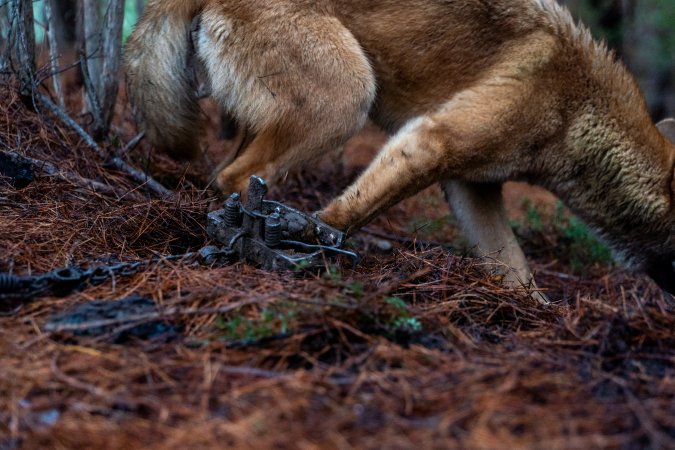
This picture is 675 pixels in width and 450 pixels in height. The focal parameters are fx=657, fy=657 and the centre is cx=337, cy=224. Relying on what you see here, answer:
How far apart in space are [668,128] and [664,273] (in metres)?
0.96

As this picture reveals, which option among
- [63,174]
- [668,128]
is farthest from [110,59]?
[668,128]

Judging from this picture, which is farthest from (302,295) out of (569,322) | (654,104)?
(654,104)

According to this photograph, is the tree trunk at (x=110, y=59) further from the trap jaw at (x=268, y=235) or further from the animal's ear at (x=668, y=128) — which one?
the animal's ear at (x=668, y=128)

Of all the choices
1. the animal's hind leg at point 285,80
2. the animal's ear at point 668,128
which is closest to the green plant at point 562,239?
the animal's ear at point 668,128

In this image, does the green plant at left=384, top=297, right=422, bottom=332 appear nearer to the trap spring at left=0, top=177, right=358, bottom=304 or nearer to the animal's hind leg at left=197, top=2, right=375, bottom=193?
the trap spring at left=0, top=177, right=358, bottom=304

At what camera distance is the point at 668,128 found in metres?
4.30

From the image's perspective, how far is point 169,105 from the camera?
12.9 feet

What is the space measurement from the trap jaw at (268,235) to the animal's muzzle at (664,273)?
2236 mm

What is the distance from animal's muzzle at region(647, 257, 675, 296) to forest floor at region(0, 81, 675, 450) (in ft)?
4.59

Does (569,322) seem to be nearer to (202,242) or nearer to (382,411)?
(382,411)

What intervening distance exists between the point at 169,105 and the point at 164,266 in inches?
53.7

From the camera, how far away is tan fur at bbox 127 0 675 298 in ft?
11.9

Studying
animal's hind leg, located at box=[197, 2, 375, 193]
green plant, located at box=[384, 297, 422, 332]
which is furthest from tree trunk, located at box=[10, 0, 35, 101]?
green plant, located at box=[384, 297, 422, 332]

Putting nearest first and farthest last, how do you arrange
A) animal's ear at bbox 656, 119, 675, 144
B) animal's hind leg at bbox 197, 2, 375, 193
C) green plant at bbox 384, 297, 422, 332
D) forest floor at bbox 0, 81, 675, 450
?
forest floor at bbox 0, 81, 675, 450 → green plant at bbox 384, 297, 422, 332 → animal's hind leg at bbox 197, 2, 375, 193 → animal's ear at bbox 656, 119, 675, 144
